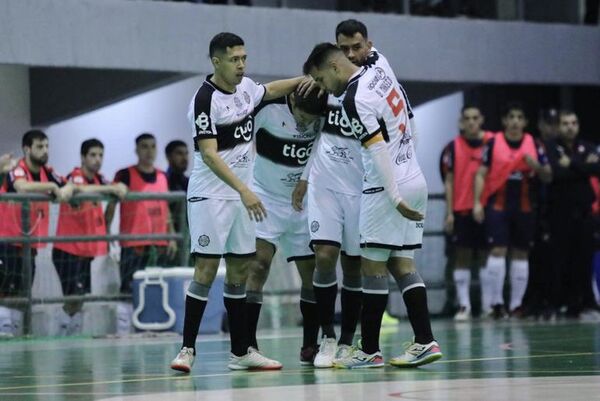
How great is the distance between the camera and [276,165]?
10484 millimetres

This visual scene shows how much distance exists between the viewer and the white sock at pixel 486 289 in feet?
56.7

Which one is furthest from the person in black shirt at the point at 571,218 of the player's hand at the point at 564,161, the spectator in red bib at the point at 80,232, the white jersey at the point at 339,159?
the white jersey at the point at 339,159

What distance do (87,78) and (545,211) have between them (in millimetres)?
5565

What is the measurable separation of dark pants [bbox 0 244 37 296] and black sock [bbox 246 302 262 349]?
4967 mm

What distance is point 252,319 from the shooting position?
1023cm

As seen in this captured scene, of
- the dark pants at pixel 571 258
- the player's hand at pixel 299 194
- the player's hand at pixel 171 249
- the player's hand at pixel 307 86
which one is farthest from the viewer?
the dark pants at pixel 571 258

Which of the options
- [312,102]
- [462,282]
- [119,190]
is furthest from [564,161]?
[312,102]

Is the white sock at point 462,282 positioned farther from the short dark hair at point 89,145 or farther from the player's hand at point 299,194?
the player's hand at point 299,194

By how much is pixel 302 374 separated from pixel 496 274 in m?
8.12

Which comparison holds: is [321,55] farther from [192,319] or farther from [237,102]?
[192,319]

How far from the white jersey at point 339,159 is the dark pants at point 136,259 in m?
5.68

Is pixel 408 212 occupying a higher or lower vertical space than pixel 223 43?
lower

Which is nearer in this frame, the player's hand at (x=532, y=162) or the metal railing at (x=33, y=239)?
the metal railing at (x=33, y=239)

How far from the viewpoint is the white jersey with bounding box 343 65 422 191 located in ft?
30.7
